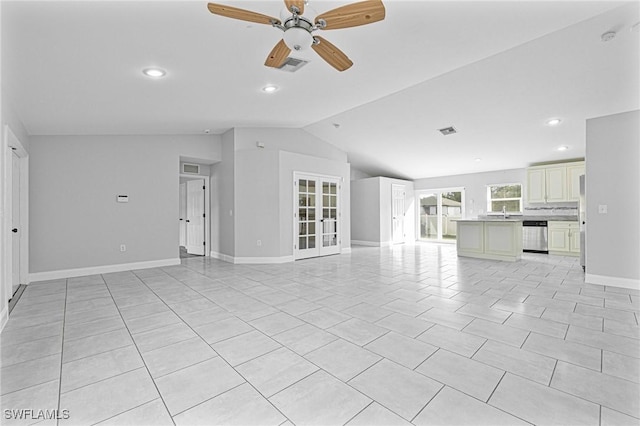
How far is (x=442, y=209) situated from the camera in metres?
10.2

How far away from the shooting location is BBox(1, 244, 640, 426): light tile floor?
1636mm

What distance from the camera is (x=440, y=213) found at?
33.5 feet

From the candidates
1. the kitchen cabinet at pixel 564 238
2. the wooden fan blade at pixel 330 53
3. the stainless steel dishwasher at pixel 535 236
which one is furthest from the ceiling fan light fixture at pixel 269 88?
the kitchen cabinet at pixel 564 238

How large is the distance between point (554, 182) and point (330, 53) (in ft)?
24.6

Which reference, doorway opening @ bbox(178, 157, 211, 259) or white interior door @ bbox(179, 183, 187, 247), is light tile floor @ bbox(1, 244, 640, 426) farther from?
white interior door @ bbox(179, 183, 187, 247)

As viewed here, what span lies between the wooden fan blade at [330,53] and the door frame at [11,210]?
3.48 meters

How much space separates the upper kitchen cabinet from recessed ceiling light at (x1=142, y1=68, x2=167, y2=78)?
27.2 feet

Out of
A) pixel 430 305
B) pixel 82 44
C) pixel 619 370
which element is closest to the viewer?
pixel 619 370

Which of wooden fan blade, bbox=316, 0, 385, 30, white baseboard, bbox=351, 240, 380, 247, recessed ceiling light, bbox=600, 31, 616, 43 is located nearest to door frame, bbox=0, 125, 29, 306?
wooden fan blade, bbox=316, 0, 385, 30

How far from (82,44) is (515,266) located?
7.09 meters

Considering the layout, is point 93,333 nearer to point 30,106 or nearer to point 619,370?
point 30,106

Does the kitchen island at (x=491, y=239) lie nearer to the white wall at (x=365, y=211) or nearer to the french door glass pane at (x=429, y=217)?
the white wall at (x=365, y=211)

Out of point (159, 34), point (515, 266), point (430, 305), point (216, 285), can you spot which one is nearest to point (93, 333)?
point (216, 285)

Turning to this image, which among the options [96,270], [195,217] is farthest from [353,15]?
[195,217]
